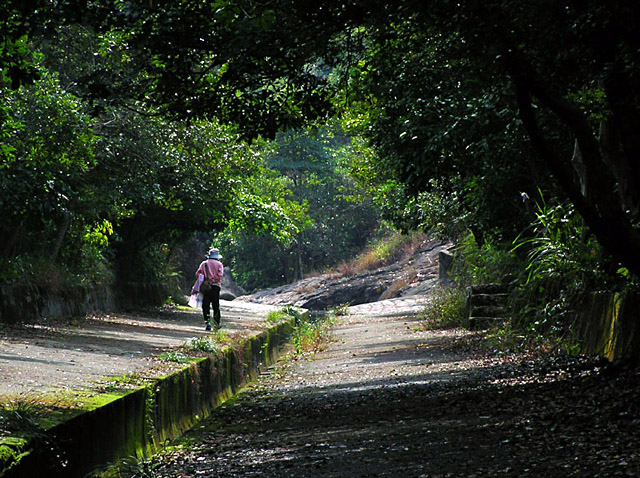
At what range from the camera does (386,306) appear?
31969mm

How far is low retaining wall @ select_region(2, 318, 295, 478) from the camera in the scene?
5.06 metres

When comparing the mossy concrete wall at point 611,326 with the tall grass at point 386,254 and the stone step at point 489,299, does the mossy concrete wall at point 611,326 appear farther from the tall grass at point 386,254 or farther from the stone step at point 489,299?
the tall grass at point 386,254

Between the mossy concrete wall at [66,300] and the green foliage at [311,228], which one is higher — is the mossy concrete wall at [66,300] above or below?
below

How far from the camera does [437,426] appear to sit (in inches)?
262

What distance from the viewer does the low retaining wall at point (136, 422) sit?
16.6 ft

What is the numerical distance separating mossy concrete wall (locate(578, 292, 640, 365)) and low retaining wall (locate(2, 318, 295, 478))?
391 cm

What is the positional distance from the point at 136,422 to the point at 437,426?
93.1 inches

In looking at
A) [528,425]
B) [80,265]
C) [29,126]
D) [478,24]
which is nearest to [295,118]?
[478,24]

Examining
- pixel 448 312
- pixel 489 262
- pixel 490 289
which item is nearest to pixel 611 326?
pixel 490 289

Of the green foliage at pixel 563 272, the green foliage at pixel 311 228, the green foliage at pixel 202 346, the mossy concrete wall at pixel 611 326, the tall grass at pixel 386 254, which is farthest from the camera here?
the green foliage at pixel 311 228

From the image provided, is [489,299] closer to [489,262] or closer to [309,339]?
[489,262]

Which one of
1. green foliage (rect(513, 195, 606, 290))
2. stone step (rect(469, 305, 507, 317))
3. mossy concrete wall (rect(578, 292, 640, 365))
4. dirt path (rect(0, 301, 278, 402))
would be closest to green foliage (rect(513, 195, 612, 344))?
green foliage (rect(513, 195, 606, 290))

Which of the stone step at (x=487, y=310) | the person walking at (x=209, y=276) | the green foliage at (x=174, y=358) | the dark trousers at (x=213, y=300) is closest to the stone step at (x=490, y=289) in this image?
the stone step at (x=487, y=310)

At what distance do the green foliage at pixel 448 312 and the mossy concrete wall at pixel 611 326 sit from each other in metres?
8.88
